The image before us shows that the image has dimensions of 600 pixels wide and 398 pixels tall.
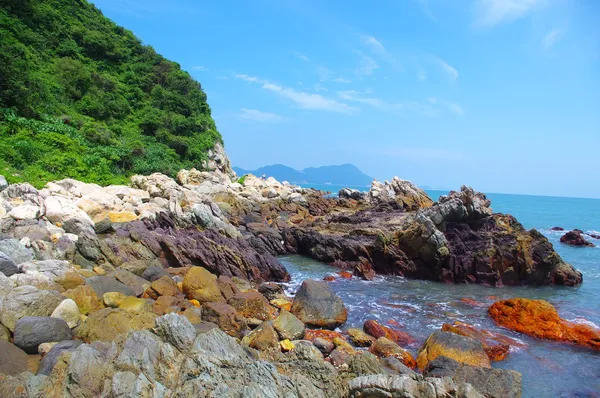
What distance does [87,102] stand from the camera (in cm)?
4169

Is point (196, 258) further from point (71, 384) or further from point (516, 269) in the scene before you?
point (516, 269)

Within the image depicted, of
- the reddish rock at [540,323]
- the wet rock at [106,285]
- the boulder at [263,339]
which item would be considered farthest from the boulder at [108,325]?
the reddish rock at [540,323]

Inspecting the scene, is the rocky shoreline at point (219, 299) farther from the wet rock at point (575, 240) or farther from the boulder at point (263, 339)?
the wet rock at point (575, 240)

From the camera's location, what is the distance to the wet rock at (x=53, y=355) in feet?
23.9

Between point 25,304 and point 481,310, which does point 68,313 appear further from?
point 481,310

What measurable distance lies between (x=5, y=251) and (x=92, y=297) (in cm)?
435

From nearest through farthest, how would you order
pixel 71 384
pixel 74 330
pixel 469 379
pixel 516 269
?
pixel 71 384 < pixel 469 379 < pixel 74 330 < pixel 516 269

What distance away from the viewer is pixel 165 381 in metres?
6.09

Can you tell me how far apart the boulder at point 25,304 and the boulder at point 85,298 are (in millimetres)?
484

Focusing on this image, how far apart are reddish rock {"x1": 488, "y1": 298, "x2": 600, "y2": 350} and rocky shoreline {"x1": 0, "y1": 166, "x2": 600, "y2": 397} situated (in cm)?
8

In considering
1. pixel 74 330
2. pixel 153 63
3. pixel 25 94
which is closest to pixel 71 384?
pixel 74 330

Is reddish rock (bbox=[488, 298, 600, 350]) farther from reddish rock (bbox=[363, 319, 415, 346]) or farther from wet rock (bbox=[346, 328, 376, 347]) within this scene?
wet rock (bbox=[346, 328, 376, 347])

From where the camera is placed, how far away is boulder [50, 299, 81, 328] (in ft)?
31.0

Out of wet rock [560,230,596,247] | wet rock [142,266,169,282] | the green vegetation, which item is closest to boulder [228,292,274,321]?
wet rock [142,266,169,282]
